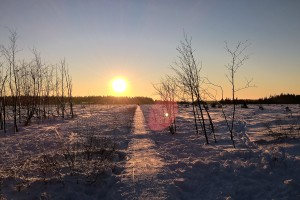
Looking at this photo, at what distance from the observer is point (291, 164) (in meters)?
7.48

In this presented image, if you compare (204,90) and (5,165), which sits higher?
(204,90)

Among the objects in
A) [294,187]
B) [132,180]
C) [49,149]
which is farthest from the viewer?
[49,149]

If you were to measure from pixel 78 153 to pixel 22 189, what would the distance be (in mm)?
3407

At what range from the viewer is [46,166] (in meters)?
8.19

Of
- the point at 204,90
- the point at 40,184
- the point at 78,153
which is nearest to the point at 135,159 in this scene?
the point at 78,153

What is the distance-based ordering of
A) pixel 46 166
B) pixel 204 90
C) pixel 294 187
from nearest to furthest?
pixel 294 187
pixel 46 166
pixel 204 90

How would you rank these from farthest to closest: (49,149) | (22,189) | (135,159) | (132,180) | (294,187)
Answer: (49,149)
(135,159)
(132,180)
(22,189)
(294,187)

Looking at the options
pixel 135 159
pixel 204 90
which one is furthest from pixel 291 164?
pixel 204 90

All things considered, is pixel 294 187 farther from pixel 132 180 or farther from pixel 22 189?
pixel 22 189

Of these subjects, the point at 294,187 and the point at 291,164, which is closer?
the point at 294,187

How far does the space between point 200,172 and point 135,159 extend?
8.54 ft

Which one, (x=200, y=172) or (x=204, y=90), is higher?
(x=204, y=90)

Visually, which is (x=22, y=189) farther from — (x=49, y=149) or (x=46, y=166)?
(x=49, y=149)

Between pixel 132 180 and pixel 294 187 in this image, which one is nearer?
pixel 294 187
